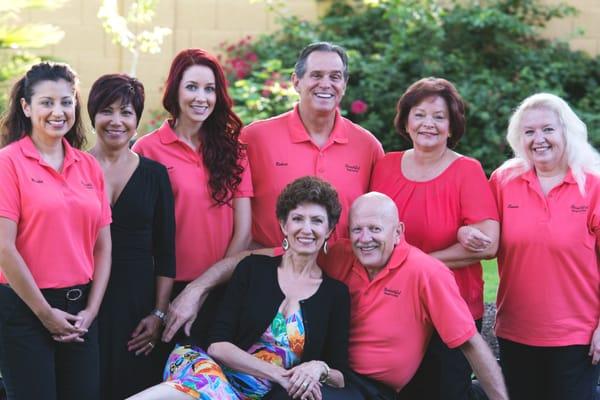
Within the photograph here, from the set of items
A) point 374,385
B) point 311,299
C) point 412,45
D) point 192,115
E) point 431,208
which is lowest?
point 374,385

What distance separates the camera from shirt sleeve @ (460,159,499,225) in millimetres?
4352

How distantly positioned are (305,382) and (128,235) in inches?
39.4

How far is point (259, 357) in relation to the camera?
404 cm

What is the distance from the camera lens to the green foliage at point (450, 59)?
7887 mm

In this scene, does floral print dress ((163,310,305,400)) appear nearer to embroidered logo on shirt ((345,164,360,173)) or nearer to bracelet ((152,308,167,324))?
bracelet ((152,308,167,324))

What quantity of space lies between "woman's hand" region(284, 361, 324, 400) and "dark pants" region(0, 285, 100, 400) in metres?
0.85

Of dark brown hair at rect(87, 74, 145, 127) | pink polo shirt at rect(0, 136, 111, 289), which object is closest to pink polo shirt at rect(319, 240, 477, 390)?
pink polo shirt at rect(0, 136, 111, 289)

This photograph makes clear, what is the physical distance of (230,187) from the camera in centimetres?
439

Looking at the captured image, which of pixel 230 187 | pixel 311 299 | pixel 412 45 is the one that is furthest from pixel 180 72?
pixel 412 45

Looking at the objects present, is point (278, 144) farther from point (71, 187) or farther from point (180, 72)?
point (71, 187)

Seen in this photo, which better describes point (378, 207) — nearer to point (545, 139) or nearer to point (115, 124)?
point (545, 139)

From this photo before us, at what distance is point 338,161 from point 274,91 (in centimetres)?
324

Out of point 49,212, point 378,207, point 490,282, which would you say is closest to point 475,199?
point 378,207

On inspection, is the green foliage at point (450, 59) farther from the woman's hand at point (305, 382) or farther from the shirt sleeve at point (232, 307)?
the woman's hand at point (305, 382)
